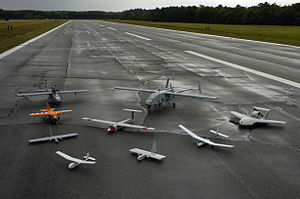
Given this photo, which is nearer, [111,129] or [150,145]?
[150,145]

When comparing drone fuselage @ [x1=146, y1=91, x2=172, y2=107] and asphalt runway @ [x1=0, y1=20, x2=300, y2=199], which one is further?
drone fuselage @ [x1=146, y1=91, x2=172, y2=107]

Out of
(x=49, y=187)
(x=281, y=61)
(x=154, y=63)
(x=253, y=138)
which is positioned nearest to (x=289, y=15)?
(x=281, y=61)

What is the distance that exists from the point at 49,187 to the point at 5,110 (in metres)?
11.8

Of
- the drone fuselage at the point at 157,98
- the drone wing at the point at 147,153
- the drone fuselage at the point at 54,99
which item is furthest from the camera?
the drone fuselage at the point at 54,99

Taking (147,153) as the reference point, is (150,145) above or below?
below

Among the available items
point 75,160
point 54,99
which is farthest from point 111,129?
point 54,99

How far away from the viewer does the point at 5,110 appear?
64.5 ft

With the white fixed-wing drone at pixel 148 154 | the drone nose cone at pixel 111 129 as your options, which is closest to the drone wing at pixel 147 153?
the white fixed-wing drone at pixel 148 154

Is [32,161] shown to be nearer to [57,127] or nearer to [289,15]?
[57,127]

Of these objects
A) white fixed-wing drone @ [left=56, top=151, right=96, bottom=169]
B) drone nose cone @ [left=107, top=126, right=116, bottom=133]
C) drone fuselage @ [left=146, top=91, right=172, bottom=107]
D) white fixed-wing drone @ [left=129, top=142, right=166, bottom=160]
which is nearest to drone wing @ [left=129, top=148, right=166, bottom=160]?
white fixed-wing drone @ [left=129, top=142, right=166, bottom=160]

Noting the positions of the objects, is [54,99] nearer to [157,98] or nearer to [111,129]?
[111,129]

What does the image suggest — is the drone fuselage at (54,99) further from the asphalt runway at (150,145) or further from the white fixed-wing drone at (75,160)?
the white fixed-wing drone at (75,160)

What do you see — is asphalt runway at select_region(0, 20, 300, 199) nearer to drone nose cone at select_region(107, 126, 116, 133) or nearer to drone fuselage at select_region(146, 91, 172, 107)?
drone nose cone at select_region(107, 126, 116, 133)

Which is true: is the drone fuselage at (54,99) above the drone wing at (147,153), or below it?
above
